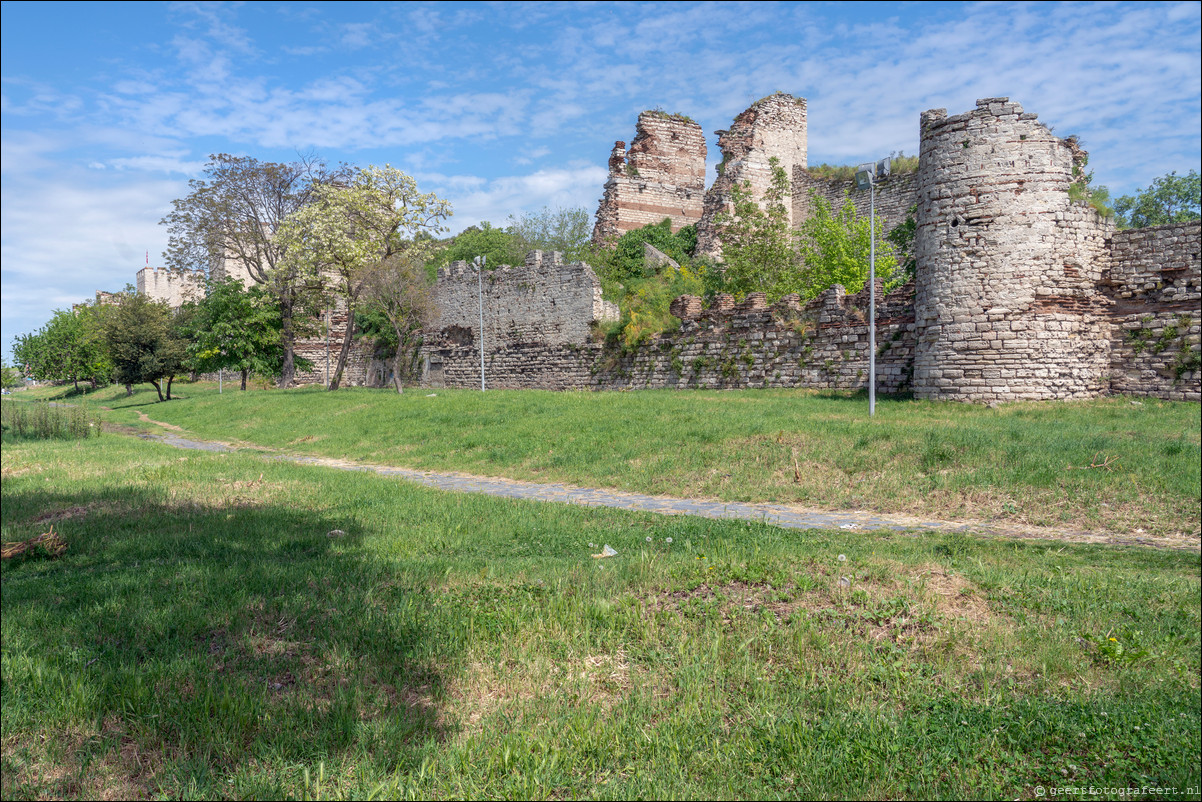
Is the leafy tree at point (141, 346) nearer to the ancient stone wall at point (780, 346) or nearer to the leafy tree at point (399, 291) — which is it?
the leafy tree at point (399, 291)

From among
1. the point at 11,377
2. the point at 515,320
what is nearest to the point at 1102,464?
the point at 515,320

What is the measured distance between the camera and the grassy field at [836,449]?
762 centimetres

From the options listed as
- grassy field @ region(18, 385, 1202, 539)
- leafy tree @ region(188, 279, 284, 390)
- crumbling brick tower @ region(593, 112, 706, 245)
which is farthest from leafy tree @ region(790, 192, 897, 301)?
leafy tree @ region(188, 279, 284, 390)

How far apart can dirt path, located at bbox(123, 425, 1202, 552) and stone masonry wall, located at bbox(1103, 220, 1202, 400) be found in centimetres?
847

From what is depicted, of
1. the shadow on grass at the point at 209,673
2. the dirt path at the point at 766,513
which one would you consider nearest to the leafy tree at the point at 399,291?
the dirt path at the point at 766,513

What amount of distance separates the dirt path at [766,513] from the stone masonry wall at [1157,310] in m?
8.47

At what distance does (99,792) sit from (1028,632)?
14.4 feet

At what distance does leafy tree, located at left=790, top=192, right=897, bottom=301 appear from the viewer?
23.1m

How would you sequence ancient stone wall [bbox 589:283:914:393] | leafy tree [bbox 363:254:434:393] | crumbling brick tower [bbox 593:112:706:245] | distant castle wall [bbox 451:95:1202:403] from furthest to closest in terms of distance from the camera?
crumbling brick tower [bbox 593:112:706:245] < leafy tree [bbox 363:254:434:393] < ancient stone wall [bbox 589:283:914:393] < distant castle wall [bbox 451:95:1202:403]

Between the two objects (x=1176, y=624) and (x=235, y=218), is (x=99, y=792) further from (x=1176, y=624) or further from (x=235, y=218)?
(x=235, y=218)

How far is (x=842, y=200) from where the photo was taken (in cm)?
2714

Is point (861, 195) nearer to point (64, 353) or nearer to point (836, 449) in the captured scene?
point (836, 449)

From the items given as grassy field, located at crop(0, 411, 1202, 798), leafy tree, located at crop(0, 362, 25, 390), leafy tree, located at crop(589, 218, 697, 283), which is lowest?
grassy field, located at crop(0, 411, 1202, 798)

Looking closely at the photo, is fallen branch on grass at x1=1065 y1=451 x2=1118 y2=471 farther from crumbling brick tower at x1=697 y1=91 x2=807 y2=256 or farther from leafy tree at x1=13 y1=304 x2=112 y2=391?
leafy tree at x1=13 y1=304 x2=112 y2=391
